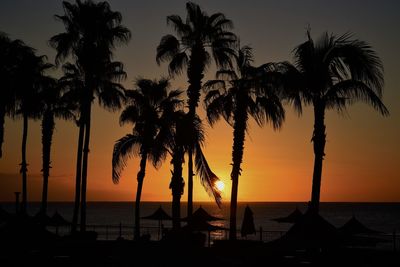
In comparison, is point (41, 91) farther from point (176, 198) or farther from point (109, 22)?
point (176, 198)

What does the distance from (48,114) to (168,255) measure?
94.1ft

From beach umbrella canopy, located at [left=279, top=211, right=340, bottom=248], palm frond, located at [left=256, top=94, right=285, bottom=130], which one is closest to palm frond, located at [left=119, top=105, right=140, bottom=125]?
palm frond, located at [left=256, top=94, right=285, bottom=130]

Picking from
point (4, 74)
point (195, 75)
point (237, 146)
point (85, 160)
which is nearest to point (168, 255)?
point (195, 75)

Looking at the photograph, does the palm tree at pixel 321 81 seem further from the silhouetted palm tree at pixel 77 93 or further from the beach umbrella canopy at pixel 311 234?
the silhouetted palm tree at pixel 77 93

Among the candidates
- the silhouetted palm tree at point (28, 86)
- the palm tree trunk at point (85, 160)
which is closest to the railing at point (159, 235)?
the palm tree trunk at point (85, 160)

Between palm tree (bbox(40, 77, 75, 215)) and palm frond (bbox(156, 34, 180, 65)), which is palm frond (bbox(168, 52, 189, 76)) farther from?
palm tree (bbox(40, 77, 75, 215))

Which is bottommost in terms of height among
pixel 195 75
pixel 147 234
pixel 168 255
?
pixel 147 234

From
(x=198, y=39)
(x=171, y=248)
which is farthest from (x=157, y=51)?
(x=171, y=248)

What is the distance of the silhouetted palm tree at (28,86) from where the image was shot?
41344mm

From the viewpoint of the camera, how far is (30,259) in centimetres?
2594

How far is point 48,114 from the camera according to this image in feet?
154

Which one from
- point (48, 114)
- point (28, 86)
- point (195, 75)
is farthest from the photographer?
point (48, 114)

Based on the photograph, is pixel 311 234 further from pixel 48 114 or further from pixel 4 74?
pixel 48 114

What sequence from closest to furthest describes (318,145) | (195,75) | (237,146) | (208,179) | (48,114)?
(208,179)
(318,145)
(195,75)
(237,146)
(48,114)
